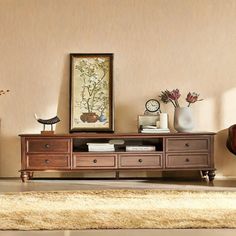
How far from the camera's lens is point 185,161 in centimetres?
461

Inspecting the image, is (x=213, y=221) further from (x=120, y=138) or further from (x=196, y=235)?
(x=120, y=138)

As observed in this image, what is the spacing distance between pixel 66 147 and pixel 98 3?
1676 millimetres

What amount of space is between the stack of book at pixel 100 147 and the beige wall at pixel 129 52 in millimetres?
425

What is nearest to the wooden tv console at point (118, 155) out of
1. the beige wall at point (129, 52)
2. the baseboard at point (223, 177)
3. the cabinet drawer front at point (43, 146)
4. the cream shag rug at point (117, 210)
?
the cabinet drawer front at point (43, 146)

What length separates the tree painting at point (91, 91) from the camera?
16.0ft

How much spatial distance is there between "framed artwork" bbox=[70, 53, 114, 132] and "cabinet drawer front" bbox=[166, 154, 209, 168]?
74 cm

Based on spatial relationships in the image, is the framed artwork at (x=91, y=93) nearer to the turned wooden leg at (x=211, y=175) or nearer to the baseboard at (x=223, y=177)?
the turned wooden leg at (x=211, y=175)

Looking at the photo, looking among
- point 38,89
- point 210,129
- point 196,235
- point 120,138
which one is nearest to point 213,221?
point 196,235

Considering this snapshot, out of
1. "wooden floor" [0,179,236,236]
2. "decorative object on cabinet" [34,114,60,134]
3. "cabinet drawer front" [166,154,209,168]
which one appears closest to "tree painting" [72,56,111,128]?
"decorative object on cabinet" [34,114,60,134]

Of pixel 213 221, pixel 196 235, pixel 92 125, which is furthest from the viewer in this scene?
pixel 92 125

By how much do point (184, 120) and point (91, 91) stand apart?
108 cm

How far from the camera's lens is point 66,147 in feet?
14.9

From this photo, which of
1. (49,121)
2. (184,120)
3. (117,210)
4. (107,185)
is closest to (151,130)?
(184,120)

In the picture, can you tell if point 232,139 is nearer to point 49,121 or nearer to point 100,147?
point 100,147
